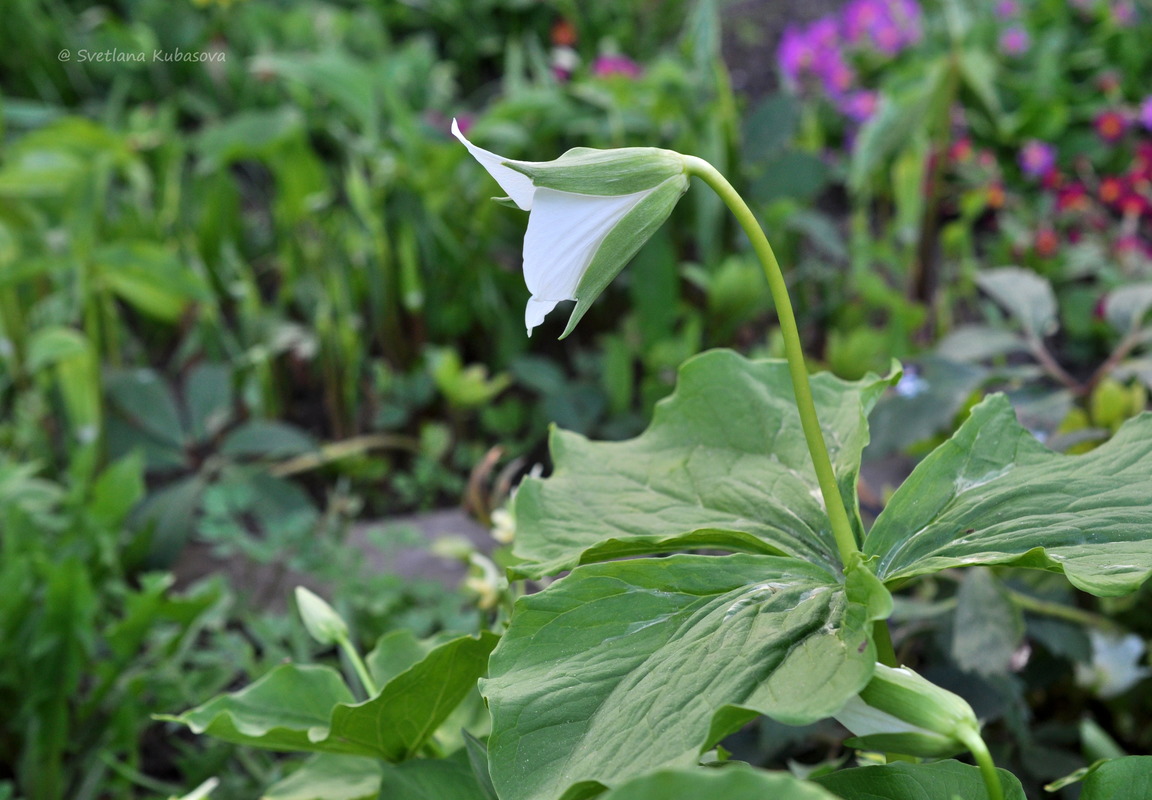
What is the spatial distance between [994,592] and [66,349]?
4.24 ft

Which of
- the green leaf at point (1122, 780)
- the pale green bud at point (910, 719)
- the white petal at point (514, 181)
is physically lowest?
the green leaf at point (1122, 780)

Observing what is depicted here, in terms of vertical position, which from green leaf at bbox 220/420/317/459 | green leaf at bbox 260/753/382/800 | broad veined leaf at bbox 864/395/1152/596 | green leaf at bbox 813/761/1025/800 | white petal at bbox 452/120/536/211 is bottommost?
green leaf at bbox 220/420/317/459

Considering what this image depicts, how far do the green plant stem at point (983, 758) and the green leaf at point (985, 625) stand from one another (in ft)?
1.35

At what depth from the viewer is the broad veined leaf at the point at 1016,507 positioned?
543 millimetres

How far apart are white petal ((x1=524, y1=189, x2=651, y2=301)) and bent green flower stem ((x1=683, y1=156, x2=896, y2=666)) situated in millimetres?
38

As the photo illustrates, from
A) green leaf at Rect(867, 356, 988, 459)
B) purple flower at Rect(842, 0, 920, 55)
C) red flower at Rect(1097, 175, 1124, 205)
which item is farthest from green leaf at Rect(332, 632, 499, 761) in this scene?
purple flower at Rect(842, 0, 920, 55)

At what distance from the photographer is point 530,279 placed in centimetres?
51

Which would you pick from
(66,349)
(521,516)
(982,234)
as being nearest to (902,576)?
(521,516)

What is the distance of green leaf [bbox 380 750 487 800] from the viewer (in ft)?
2.18

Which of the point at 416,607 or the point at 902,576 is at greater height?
the point at 902,576

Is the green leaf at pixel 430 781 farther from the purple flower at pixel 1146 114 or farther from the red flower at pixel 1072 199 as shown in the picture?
the purple flower at pixel 1146 114

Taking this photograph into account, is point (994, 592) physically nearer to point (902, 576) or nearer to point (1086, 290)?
point (902, 576)

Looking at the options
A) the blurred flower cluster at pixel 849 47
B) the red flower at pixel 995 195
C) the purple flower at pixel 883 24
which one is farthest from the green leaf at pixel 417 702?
the purple flower at pixel 883 24

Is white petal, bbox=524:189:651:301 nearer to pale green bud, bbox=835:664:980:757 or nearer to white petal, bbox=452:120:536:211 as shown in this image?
white petal, bbox=452:120:536:211
